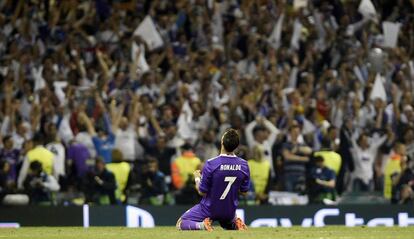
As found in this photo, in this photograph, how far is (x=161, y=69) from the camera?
1053 inches

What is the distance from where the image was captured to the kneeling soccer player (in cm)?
1603

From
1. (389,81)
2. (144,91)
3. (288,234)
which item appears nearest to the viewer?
(288,234)

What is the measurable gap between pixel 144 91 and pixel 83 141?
2.18 metres

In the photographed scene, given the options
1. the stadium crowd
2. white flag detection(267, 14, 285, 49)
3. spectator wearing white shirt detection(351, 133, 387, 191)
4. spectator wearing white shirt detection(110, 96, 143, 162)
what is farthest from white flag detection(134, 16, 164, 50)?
spectator wearing white shirt detection(351, 133, 387, 191)

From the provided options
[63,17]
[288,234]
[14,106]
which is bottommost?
[288,234]

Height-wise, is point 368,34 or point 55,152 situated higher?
point 368,34

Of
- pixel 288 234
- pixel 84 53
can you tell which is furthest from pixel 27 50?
pixel 288 234

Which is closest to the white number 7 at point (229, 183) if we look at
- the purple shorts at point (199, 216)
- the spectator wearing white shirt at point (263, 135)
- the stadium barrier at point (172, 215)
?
the purple shorts at point (199, 216)

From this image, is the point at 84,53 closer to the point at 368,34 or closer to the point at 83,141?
the point at 83,141

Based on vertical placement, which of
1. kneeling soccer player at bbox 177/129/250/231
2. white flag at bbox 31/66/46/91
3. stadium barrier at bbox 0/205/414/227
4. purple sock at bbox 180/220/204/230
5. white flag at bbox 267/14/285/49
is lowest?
stadium barrier at bbox 0/205/414/227

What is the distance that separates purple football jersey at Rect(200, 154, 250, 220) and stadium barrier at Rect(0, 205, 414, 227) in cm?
681

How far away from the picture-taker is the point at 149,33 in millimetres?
27219

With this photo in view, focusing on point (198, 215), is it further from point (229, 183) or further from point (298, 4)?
point (298, 4)

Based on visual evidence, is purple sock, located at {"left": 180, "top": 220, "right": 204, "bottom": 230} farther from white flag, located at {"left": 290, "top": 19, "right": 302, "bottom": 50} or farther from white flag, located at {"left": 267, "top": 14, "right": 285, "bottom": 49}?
white flag, located at {"left": 290, "top": 19, "right": 302, "bottom": 50}
